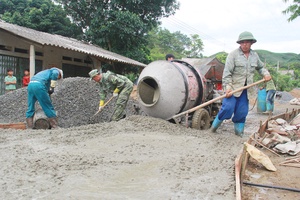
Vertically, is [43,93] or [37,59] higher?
[37,59]

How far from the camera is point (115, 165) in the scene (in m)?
2.92

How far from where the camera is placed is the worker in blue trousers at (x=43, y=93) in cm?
539

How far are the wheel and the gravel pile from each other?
1461 mm

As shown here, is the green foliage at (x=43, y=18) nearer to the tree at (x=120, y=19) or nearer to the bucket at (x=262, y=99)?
the tree at (x=120, y=19)

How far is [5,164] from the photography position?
9.44ft

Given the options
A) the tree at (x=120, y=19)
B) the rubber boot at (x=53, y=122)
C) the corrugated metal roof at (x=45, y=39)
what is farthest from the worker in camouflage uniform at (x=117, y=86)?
the tree at (x=120, y=19)

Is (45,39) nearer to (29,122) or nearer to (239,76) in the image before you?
(29,122)

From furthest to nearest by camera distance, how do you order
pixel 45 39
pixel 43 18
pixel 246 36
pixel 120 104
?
pixel 43 18 → pixel 45 39 → pixel 120 104 → pixel 246 36

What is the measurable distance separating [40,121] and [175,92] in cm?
260

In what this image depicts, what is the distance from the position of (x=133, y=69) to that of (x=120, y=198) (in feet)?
49.0

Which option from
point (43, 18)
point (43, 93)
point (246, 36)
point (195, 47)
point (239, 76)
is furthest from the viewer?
point (195, 47)

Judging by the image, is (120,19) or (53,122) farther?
(120,19)

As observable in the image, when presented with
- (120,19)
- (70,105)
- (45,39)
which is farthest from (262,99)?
(45,39)

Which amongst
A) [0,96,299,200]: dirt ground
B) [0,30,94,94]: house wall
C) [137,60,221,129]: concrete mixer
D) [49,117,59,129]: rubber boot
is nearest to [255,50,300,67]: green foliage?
[0,30,94,94]: house wall
